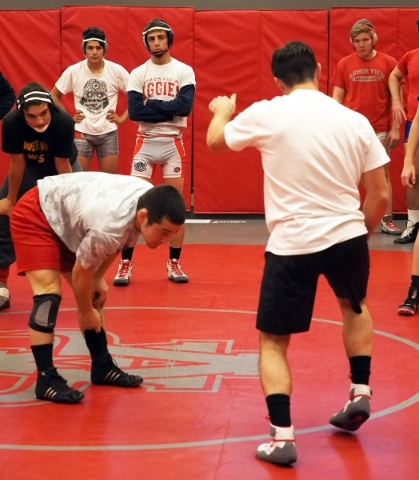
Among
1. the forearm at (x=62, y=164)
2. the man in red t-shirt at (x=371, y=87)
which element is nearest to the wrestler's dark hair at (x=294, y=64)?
the forearm at (x=62, y=164)

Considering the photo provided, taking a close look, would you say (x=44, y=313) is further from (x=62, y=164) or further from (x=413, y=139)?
(x=413, y=139)

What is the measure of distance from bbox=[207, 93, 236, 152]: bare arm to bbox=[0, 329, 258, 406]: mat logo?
1.38 meters

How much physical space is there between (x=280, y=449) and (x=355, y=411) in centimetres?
44

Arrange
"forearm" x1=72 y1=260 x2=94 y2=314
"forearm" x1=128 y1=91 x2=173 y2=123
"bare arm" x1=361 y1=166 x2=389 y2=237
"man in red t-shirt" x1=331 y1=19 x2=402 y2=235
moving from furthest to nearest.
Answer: "man in red t-shirt" x1=331 y1=19 x2=402 y2=235 → "forearm" x1=128 y1=91 x2=173 y2=123 → "forearm" x1=72 y1=260 x2=94 y2=314 → "bare arm" x1=361 y1=166 x2=389 y2=237

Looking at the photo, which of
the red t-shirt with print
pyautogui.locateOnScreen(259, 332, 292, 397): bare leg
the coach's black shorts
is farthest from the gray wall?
pyautogui.locateOnScreen(259, 332, 292, 397): bare leg

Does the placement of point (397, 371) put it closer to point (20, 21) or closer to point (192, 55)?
point (192, 55)

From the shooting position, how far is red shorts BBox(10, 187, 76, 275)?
4.39m

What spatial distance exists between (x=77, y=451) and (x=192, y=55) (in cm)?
790

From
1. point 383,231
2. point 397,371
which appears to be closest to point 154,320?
point 397,371

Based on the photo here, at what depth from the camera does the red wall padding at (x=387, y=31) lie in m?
10.8

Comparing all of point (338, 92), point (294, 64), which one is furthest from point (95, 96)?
point (294, 64)

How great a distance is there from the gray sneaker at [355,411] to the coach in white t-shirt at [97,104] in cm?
551

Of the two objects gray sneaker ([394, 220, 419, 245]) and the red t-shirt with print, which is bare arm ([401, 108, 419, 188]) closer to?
gray sneaker ([394, 220, 419, 245])

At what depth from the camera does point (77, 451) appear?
3.73 metres
